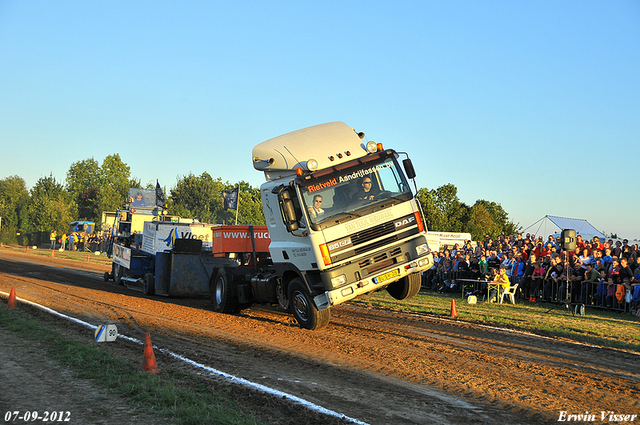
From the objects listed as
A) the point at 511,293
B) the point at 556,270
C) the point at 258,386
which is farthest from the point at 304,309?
the point at 556,270

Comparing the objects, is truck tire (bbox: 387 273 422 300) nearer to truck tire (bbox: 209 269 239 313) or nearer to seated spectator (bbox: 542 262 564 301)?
truck tire (bbox: 209 269 239 313)

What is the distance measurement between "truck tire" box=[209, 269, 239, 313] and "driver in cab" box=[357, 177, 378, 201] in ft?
14.3

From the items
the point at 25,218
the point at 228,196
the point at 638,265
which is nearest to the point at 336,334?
the point at 638,265

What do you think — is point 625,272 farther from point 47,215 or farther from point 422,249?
point 47,215

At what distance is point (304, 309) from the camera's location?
389 inches

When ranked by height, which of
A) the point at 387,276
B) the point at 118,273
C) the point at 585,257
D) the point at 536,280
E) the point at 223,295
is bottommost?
the point at 118,273

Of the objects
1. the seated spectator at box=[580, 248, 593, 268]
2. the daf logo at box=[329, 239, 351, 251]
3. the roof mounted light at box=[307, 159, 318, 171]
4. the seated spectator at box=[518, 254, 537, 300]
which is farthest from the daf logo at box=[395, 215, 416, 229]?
the seated spectator at box=[518, 254, 537, 300]

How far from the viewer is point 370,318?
11711 millimetres

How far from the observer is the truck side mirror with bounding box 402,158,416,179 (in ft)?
32.0

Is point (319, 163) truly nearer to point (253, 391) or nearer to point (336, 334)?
point (336, 334)

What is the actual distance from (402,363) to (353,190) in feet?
11.5

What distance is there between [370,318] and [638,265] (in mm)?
8493

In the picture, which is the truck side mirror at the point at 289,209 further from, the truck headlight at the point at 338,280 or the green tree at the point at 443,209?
the green tree at the point at 443,209

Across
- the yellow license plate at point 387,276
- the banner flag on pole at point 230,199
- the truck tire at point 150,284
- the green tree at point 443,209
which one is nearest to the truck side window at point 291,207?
the yellow license plate at point 387,276
